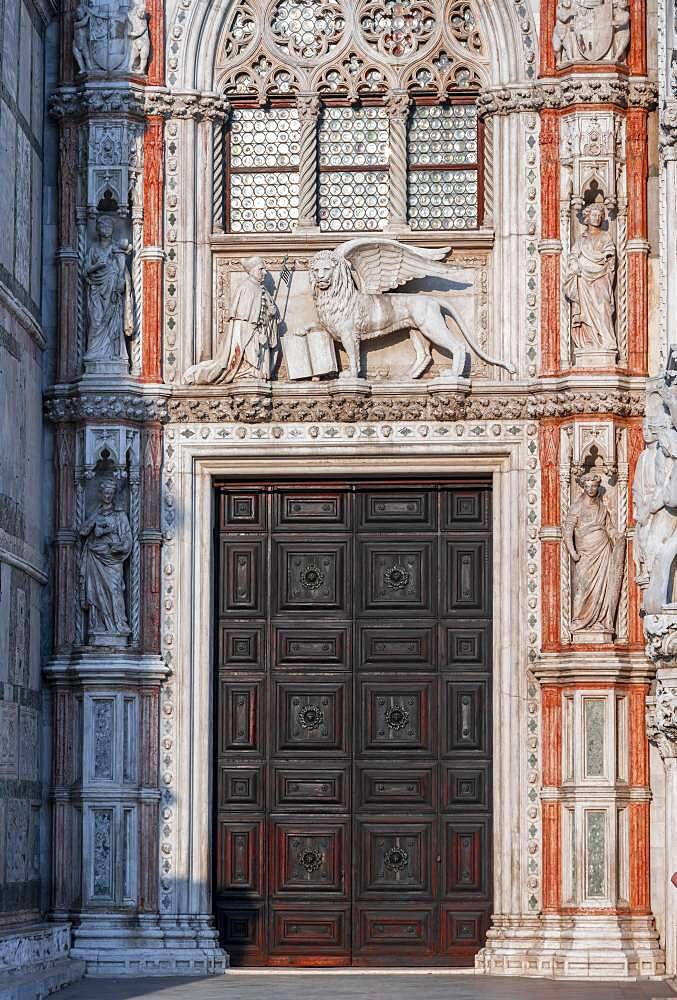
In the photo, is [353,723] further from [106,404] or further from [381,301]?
[381,301]

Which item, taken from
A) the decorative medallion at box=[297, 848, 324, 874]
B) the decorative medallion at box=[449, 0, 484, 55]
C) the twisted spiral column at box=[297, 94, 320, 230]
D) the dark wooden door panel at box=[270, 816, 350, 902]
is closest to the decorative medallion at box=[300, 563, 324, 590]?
the dark wooden door panel at box=[270, 816, 350, 902]

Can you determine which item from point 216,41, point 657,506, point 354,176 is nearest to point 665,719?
point 657,506

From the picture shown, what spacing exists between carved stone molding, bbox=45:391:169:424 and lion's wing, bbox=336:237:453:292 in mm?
2164

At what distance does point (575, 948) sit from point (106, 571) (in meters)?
5.34

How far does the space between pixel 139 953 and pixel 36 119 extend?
24.9 ft

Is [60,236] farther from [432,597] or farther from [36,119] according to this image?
[432,597]

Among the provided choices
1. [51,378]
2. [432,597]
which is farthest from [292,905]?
[51,378]

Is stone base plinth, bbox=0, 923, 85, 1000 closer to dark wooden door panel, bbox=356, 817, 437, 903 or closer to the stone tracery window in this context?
dark wooden door panel, bbox=356, 817, 437, 903

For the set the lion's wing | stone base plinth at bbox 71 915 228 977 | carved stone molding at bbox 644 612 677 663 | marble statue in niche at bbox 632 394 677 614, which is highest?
the lion's wing

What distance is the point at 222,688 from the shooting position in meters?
22.1

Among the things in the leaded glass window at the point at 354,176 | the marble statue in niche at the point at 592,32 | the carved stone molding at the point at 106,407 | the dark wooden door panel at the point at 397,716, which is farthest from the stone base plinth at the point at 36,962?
the marble statue in niche at the point at 592,32

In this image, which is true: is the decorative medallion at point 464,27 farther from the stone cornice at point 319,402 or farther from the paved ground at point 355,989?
the paved ground at point 355,989

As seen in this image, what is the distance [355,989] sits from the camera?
20141 millimetres

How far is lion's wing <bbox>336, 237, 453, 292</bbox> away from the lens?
2212 cm
